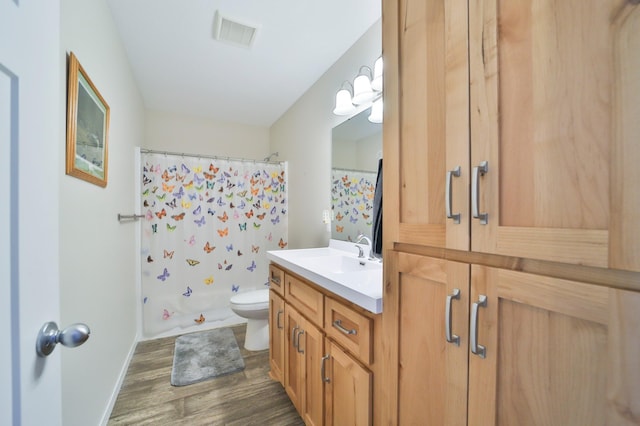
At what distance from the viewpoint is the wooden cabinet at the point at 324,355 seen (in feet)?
3.00

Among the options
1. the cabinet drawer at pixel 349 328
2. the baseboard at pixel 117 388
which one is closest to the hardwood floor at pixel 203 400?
the baseboard at pixel 117 388

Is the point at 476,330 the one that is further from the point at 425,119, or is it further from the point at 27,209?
the point at 27,209

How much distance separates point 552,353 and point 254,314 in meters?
2.02

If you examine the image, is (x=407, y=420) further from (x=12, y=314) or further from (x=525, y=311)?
(x=12, y=314)

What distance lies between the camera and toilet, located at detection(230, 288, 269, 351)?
213cm

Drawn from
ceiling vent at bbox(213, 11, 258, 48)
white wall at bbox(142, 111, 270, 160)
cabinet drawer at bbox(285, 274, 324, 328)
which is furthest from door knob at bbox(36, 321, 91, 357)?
white wall at bbox(142, 111, 270, 160)

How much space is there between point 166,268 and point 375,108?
2.33 metres

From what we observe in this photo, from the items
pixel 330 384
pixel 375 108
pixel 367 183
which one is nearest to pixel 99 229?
pixel 330 384

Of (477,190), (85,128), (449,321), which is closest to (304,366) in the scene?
(449,321)

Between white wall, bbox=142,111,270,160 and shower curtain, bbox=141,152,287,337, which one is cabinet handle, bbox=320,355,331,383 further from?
white wall, bbox=142,111,270,160

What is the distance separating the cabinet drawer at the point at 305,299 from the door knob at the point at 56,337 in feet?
2.65

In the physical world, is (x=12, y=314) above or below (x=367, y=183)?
below

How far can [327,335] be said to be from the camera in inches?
43.8

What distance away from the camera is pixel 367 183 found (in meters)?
1.74
